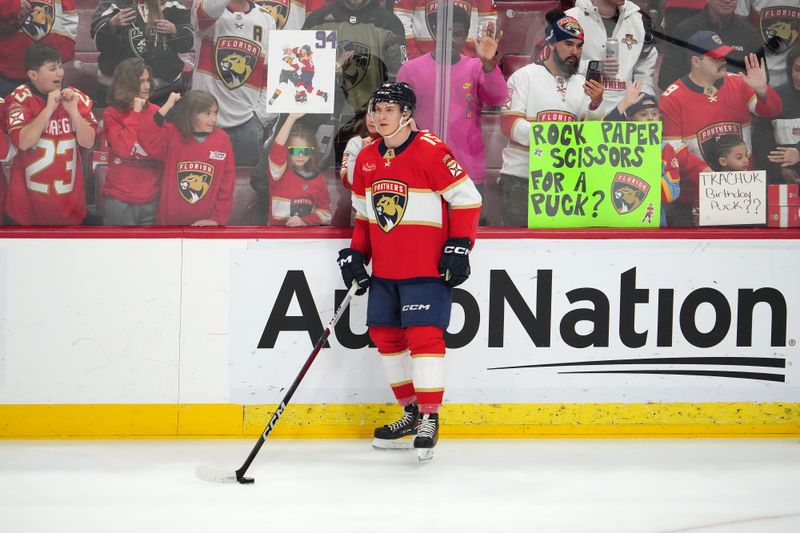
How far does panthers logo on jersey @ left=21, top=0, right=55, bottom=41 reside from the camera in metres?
4.13

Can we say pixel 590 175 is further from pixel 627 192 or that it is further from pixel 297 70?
pixel 297 70

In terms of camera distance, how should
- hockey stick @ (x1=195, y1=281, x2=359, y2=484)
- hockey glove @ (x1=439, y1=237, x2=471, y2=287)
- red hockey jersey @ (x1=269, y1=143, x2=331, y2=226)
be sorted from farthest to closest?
red hockey jersey @ (x1=269, y1=143, x2=331, y2=226)
hockey glove @ (x1=439, y1=237, x2=471, y2=287)
hockey stick @ (x1=195, y1=281, x2=359, y2=484)

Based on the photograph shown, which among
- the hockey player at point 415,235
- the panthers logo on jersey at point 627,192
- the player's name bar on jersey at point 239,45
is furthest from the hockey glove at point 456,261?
the player's name bar on jersey at point 239,45

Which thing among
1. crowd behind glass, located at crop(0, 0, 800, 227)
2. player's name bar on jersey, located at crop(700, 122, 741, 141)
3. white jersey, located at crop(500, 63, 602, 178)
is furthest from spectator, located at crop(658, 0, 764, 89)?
white jersey, located at crop(500, 63, 602, 178)

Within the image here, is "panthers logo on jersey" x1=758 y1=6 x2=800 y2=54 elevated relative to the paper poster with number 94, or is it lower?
elevated

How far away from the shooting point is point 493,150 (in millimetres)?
4363

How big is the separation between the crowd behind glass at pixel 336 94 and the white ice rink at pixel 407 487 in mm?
993

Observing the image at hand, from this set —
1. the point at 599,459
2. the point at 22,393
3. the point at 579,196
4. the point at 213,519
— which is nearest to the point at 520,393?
the point at 599,459

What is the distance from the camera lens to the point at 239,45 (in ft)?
13.9

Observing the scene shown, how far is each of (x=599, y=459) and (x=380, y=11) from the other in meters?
2.09

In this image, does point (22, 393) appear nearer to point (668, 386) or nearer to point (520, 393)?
point (520, 393)

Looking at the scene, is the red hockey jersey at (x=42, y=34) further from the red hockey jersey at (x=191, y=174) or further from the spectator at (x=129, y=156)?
the red hockey jersey at (x=191, y=174)

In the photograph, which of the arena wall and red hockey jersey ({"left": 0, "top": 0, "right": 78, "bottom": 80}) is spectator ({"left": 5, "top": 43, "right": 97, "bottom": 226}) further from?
the arena wall

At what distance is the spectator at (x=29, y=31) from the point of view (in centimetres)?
411
